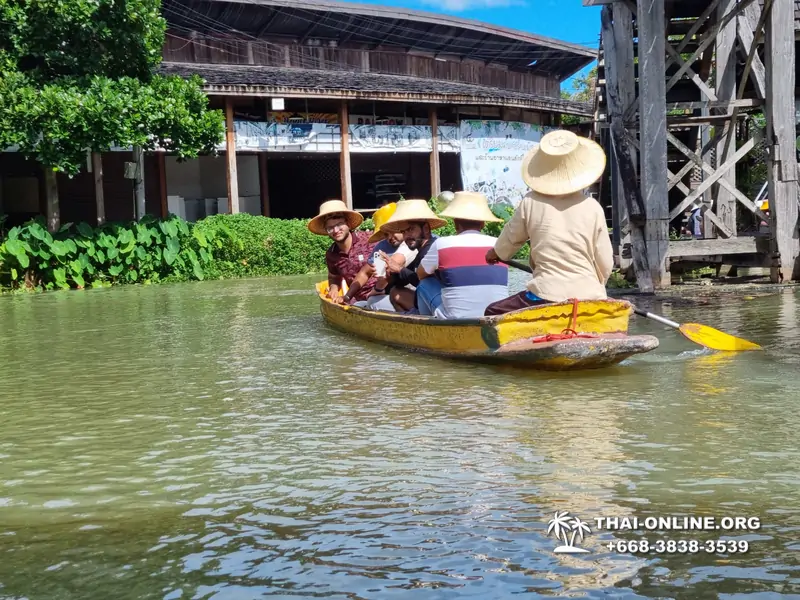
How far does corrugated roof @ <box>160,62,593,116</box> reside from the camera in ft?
65.3

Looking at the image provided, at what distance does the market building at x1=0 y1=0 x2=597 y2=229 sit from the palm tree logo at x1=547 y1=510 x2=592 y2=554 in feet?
52.8

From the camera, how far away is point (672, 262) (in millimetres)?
13062

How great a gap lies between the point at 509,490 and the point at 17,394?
14.9 feet

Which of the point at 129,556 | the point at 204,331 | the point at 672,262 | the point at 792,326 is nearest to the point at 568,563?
the point at 129,556

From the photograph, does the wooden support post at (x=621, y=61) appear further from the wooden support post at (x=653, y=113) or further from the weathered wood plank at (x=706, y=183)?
the wooden support post at (x=653, y=113)

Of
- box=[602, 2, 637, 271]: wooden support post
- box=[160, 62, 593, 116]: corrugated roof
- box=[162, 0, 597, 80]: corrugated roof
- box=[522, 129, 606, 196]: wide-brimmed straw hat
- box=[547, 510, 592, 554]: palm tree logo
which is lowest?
box=[547, 510, 592, 554]: palm tree logo

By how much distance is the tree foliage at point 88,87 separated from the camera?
15.9 m

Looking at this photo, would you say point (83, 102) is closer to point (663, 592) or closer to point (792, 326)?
point (792, 326)

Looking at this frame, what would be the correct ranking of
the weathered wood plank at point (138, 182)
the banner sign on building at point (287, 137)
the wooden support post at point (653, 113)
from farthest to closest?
the banner sign on building at point (287, 137), the weathered wood plank at point (138, 182), the wooden support post at point (653, 113)

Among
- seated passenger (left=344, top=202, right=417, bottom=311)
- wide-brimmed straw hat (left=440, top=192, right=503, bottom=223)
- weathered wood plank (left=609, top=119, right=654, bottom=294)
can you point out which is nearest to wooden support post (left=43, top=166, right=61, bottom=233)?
seated passenger (left=344, top=202, right=417, bottom=311)

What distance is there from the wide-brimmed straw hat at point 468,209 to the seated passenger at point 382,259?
4.22 ft

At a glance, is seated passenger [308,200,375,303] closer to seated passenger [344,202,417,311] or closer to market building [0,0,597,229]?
seated passenger [344,202,417,311]

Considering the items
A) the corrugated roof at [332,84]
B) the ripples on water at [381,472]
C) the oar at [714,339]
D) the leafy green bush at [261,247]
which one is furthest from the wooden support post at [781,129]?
the corrugated roof at [332,84]

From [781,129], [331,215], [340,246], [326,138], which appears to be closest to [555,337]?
[331,215]
